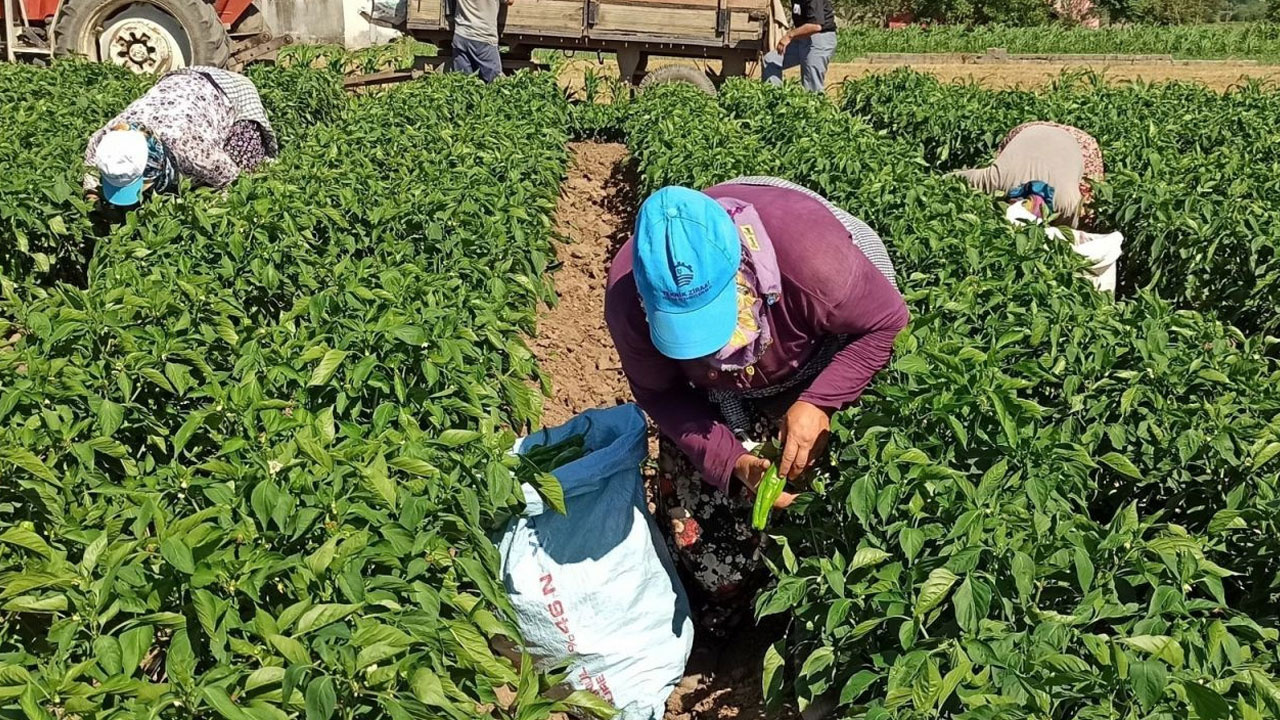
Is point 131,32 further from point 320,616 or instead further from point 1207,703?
point 1207,703

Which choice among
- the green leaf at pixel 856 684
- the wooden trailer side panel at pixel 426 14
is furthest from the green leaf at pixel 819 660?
the wooden trailer side panel at pixel 426 14

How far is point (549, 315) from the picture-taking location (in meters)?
6.38

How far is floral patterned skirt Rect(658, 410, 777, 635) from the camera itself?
11.2 ft

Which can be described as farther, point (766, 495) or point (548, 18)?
point (548, 18)

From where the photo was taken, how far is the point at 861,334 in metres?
2.98

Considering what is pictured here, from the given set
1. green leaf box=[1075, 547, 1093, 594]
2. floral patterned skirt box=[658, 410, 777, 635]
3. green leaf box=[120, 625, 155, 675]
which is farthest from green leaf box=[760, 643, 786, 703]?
green leaf box=[120, 625, 155, 675]

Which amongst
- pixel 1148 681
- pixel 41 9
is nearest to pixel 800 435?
pixel 1148 681

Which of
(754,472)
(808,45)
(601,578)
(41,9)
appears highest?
(41,9)

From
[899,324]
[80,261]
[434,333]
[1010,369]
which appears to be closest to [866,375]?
[899,324]

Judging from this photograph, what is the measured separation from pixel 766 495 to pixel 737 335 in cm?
46

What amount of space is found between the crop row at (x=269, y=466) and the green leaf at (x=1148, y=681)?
3.33 ft

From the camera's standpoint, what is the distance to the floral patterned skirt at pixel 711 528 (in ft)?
11.2

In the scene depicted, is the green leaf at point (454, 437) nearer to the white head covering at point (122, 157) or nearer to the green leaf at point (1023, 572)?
the green leaf at point (1023, 572)

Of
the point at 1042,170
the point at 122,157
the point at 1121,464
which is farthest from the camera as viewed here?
the point at 1042,170
